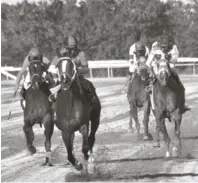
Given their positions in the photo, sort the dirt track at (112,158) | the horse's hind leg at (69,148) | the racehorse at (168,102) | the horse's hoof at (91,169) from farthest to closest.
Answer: the racehorse at (168,102) → the horse's hoof at (91,169) → the horse's hind leg at (69,148) → the dirt track at (112,158)

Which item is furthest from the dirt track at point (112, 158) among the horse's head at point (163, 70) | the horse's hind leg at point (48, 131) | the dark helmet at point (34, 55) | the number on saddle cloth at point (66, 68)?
the dark helmet at point (34, 55)

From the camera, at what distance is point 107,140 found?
13938mm

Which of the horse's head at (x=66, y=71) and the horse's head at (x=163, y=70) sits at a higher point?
the horse's head at (x=66, y=71)

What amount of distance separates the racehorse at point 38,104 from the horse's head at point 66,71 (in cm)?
197

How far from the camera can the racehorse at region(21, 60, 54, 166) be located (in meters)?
10.7

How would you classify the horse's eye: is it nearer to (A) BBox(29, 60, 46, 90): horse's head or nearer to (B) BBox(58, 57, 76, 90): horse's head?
(A) BBox(29, 60, 46, 90): horse's head

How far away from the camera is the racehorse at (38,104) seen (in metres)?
10.7

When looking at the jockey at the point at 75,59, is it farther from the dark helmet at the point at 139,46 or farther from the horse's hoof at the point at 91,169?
the dark helmet at the point at 139,46

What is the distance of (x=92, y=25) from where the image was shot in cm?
4575

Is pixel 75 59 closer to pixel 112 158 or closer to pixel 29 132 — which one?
pixel 112 158

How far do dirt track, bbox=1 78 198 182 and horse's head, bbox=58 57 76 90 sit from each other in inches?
61.4

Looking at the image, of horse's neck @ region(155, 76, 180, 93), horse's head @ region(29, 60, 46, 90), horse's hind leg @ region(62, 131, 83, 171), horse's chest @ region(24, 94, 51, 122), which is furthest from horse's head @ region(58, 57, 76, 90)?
horse's neck @ region(155, 76, 180, 93)

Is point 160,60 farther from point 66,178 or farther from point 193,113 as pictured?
point 193,113

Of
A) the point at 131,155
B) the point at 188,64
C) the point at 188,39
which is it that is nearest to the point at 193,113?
the point at 131,155
